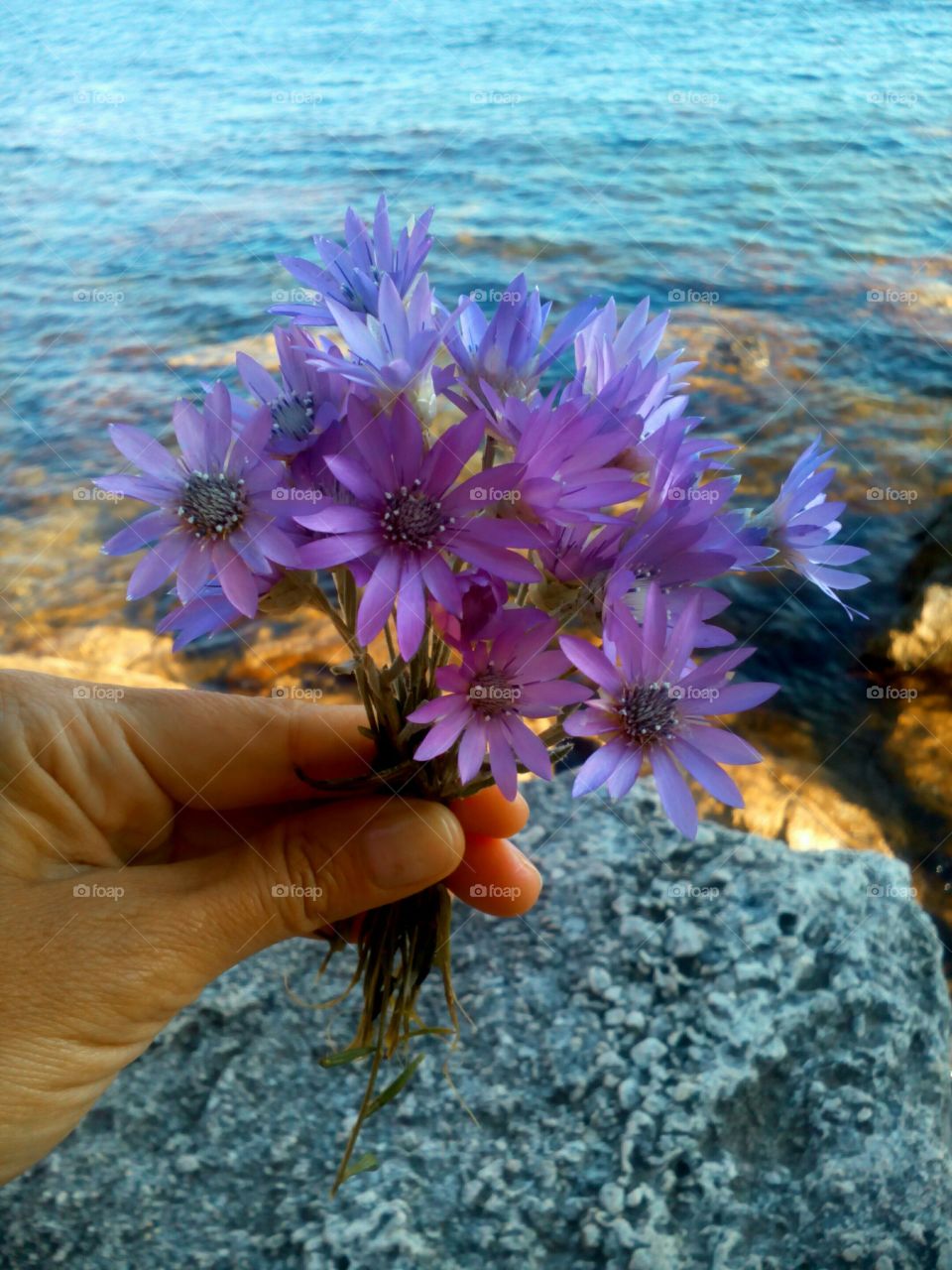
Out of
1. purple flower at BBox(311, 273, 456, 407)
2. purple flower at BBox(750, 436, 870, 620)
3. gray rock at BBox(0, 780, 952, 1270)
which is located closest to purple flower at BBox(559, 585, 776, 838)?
purple flower at BBox(750, 436, 870, 620)

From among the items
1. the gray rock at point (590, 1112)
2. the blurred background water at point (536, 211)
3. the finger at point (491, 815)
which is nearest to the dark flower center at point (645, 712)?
the finger at point (491, 815)

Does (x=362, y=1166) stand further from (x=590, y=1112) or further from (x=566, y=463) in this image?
(x=566, y=463)

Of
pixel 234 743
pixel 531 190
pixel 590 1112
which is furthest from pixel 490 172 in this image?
pixel 590 1112

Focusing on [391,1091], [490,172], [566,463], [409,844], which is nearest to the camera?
[566,463]

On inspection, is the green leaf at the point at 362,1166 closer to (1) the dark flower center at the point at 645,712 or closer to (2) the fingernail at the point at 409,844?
(2) the fingernail at the point at 409,844

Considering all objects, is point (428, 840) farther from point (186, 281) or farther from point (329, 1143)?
point (186, 281)

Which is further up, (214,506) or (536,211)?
(536,211)

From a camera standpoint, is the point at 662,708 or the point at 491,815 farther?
the point at 491,815
